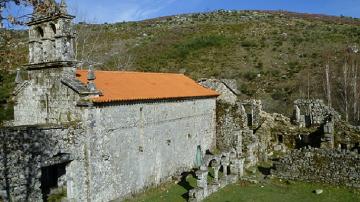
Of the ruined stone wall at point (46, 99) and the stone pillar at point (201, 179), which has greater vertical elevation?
the ruined stone wall at point (46, 99)

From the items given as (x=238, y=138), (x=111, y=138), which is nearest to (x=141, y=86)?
(x=111, y=138)

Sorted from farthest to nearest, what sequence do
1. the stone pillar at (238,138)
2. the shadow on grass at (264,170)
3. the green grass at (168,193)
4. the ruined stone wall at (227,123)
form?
the ruined stone wall at (227,123), the stone pillar at (238,138), the shadow on grass at (264,170), the green grass at (168,193)

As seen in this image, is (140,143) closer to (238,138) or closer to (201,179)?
(201,179)

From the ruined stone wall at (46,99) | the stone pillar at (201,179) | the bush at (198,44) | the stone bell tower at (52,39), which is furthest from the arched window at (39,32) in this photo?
the bush at (198,44)

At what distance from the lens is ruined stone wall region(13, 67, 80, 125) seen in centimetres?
1823

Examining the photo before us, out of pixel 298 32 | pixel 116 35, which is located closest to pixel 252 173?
pixel 298 32

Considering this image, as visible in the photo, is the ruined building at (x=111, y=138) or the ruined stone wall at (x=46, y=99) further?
the ruined stone wall at (x=46, y=99)

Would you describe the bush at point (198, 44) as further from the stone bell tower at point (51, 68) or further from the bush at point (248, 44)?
the stone bell tower at point (51, 68)

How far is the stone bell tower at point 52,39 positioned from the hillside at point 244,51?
14250 millimetres

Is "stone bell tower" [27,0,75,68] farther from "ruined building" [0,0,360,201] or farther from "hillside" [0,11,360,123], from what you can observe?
"hillside" [0,11,360,123]

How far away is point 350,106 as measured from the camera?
3703cm

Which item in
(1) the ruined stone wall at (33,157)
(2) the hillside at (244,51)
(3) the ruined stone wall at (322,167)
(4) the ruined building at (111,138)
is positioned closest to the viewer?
(1) the ruined stone wall at (33,157)

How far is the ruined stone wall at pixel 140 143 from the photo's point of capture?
18375mm

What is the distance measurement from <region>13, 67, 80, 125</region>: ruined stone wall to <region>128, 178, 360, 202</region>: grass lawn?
5.66m
